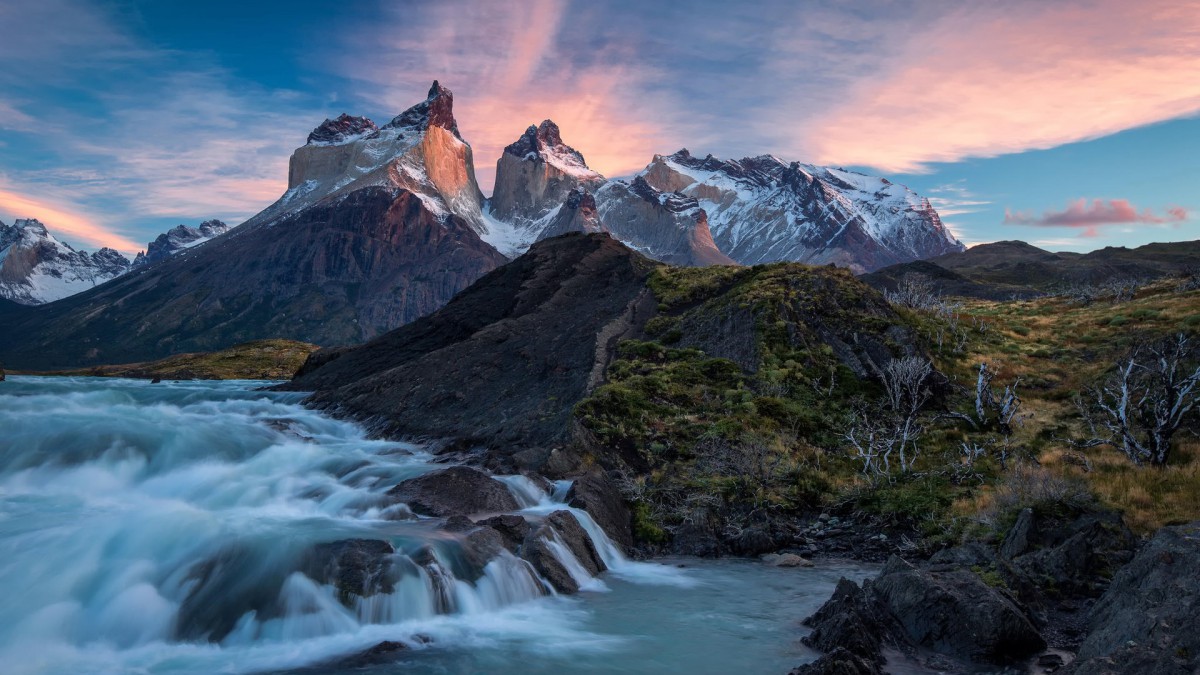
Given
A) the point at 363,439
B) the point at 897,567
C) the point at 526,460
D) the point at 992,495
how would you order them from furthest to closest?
1. the point at 363,439
2. the point at 526,460
3. the point at 992,495
4. the point at 897,567

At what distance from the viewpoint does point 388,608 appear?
1338cm

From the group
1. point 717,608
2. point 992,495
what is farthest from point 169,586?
point 992,495

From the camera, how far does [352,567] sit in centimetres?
1385

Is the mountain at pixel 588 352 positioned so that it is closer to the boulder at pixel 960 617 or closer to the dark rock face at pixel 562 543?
the dark rock face at pixel 562 543

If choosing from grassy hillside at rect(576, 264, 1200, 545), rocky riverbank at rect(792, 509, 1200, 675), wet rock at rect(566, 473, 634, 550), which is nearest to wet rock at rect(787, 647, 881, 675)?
rocky riverbank at rect(792, 509, 1200, 675)

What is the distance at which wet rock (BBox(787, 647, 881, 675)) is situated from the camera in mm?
9484

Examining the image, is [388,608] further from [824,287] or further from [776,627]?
[824,287]

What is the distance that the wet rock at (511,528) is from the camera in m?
16.3

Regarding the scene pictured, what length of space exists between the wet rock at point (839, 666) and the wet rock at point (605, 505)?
9.28 m

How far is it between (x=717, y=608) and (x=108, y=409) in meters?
36.6

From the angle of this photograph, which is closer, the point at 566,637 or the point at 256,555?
the point at 566,637

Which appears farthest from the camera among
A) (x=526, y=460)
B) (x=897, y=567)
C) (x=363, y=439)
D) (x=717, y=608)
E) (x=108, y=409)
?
(x=108, y=409)

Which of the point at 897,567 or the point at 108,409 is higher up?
the point at 108,409

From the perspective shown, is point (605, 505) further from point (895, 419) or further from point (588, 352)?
point (588, 352)
